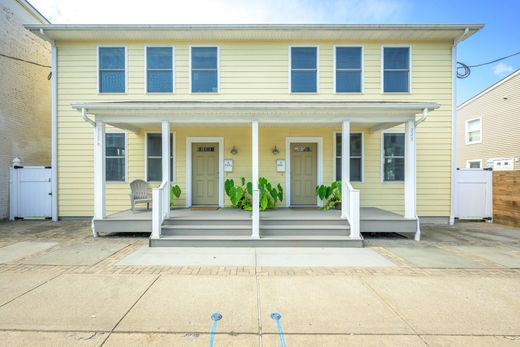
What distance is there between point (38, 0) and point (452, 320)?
46.5ft

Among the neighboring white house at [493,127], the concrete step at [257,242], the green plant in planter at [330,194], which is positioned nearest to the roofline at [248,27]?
the green plant in planter at [330,194]

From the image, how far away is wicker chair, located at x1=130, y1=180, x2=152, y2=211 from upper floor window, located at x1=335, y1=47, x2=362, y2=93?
6392 mm

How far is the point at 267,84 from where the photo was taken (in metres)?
8.30

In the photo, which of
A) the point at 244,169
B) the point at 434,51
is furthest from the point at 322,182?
the point at 434,51

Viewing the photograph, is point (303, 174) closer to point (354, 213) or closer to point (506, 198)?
point (354, 213)

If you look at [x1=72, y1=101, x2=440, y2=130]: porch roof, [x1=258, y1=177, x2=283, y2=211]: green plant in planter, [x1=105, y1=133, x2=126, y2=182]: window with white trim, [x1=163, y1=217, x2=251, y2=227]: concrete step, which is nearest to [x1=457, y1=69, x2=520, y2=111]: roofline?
[x1=72, y1=101, x2=440, y2=130]: porch roof

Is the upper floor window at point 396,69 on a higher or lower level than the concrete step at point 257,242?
higher

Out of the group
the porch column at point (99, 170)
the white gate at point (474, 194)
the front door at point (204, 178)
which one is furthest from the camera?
the white gate at point (474, 194)

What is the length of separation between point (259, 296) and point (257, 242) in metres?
2.35

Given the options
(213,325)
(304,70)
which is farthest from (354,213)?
(304,70)

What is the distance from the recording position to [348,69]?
8.30 metres

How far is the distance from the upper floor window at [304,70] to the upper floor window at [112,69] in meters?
5.20

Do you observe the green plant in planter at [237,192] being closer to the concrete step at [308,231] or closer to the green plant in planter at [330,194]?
the concrete step at [308,231]

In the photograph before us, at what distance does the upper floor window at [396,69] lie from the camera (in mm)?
8258
